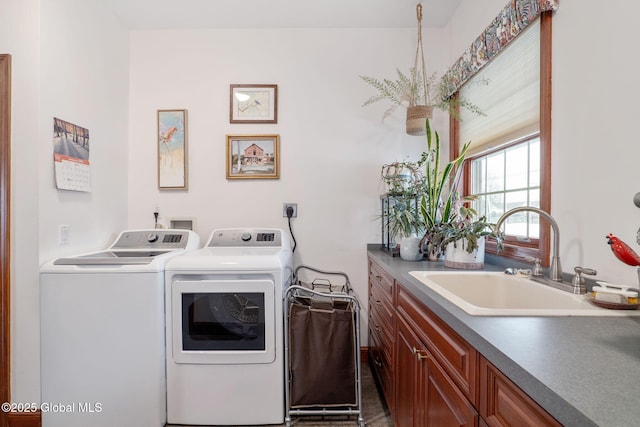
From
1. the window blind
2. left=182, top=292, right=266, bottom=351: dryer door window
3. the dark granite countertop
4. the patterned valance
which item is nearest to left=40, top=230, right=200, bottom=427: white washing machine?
left=182, top=292, right=266, bottom=351: dryer door window

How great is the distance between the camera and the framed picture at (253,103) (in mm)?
2270

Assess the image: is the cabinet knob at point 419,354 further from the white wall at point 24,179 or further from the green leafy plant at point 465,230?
the white wall at point 24,179

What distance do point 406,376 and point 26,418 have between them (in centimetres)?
195

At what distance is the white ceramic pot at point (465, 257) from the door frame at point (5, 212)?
7.52 feet

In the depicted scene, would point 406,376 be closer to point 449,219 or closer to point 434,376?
point 434,376

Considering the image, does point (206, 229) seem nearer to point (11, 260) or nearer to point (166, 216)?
point (166, 216)

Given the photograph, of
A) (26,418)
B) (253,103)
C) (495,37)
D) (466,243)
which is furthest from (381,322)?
(26,418)

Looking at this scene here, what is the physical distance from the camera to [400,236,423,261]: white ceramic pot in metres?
1.76

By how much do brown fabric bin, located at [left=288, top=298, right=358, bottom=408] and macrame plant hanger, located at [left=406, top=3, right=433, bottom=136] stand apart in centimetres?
133

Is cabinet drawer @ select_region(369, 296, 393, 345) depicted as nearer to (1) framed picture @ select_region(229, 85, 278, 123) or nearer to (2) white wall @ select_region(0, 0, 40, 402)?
(1) framed picture @ select_region(229, 85, 278, 123)

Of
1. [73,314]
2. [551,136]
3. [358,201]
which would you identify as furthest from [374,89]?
[73,314]

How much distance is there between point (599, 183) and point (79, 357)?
7.87 feet

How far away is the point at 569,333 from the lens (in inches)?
26.6

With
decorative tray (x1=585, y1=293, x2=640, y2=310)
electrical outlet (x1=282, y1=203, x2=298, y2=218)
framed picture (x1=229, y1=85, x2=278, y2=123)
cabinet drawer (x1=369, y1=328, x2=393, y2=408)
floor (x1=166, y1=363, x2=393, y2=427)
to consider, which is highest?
framed picture (x1=229, y1=85, x2=278, y2=123)
